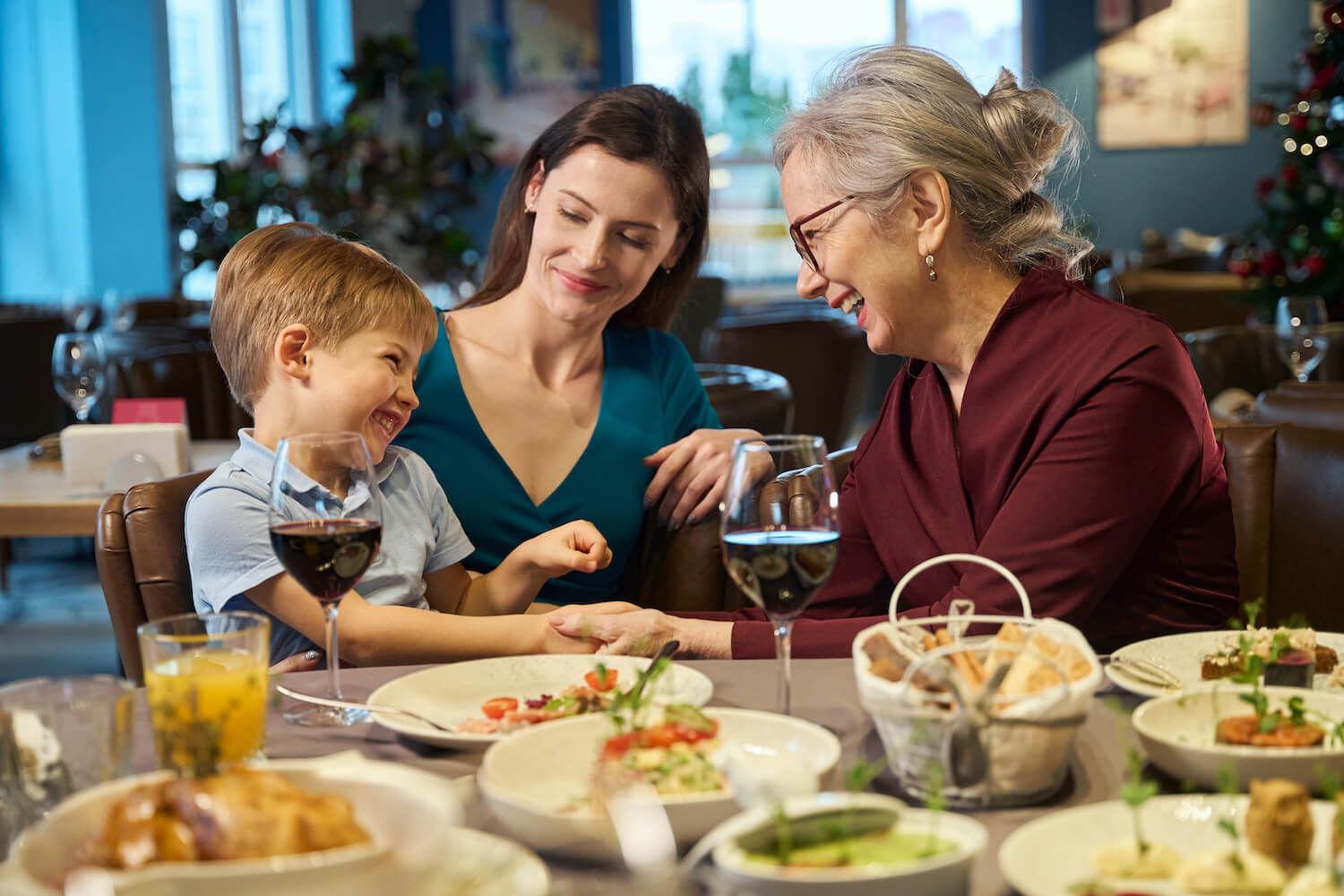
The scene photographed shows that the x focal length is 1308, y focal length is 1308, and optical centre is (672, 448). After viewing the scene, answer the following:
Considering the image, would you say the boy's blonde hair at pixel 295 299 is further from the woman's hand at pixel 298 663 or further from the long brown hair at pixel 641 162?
the long brown hair at pixel 641 162

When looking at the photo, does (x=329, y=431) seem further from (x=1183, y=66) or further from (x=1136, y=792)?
(x=1183, y=66)

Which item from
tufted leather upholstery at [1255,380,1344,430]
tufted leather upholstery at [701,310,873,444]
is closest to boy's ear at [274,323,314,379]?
tufted leather upholstery at [1255,380,1344,430]

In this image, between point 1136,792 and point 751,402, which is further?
point 751,402

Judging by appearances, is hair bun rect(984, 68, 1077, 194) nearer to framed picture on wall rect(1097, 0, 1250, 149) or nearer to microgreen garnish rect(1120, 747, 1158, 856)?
microgreen garnish rect(1120, 747, 1158, 856)

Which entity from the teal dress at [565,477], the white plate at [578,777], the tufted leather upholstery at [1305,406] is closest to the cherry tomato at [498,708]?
the white plate at [578,777]

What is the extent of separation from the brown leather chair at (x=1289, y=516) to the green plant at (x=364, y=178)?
490cm

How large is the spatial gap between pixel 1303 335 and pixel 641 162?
2.11 meters

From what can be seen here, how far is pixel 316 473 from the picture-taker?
42.8 inches

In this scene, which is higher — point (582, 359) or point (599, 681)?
point (582, 359)

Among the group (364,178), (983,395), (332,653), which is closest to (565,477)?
(983,395)

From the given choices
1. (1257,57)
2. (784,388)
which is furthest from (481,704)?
(1257,57)

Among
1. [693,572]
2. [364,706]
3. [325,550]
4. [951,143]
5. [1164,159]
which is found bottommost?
[693,572]

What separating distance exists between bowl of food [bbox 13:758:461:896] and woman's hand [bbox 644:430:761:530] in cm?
115

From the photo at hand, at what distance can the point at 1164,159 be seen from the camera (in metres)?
10.2
